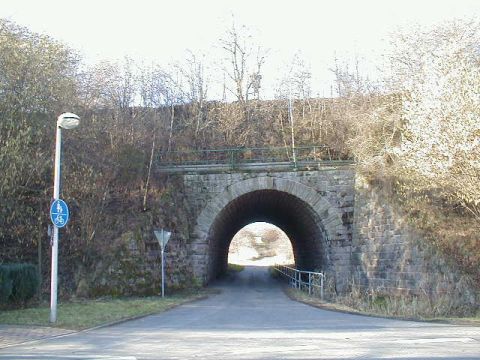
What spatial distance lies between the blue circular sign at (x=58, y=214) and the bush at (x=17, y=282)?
8.95 ft

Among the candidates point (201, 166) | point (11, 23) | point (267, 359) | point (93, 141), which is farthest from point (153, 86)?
point (267, 359)

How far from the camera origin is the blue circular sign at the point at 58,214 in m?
11.6

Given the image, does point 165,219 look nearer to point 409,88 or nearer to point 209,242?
point 209,242

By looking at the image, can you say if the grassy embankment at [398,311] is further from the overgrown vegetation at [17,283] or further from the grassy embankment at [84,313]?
the overgrown vegetation at [17,283]

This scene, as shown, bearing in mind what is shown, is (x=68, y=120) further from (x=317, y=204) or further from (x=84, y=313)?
(x=317, y=204)

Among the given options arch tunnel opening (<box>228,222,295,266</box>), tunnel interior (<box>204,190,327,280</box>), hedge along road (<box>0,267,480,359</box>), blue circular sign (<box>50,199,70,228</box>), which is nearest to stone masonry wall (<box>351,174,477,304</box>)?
tunnel interior (<box>204,190,327,280</box>)

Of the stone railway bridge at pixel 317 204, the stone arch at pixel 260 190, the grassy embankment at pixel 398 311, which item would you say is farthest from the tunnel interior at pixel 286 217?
the grassy embankment at pixel 398 311

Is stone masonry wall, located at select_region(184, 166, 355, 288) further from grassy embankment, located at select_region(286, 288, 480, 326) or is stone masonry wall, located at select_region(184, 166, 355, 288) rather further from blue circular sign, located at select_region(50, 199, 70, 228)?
blue circular sign, located at select_region(50, 199, 70, 228)

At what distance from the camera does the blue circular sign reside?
1165 cm

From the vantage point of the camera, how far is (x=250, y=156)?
1084 inches

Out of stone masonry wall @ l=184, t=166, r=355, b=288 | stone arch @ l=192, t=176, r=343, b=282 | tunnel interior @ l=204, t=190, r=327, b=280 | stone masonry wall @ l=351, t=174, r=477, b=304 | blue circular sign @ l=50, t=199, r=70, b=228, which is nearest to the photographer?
blue circular sign @ l=50, t=199, r=70, b=228

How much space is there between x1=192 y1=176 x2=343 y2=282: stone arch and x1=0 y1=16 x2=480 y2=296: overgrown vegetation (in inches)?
39.1

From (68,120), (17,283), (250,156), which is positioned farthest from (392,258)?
(68,120)

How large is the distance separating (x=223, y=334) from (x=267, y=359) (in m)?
2.91
